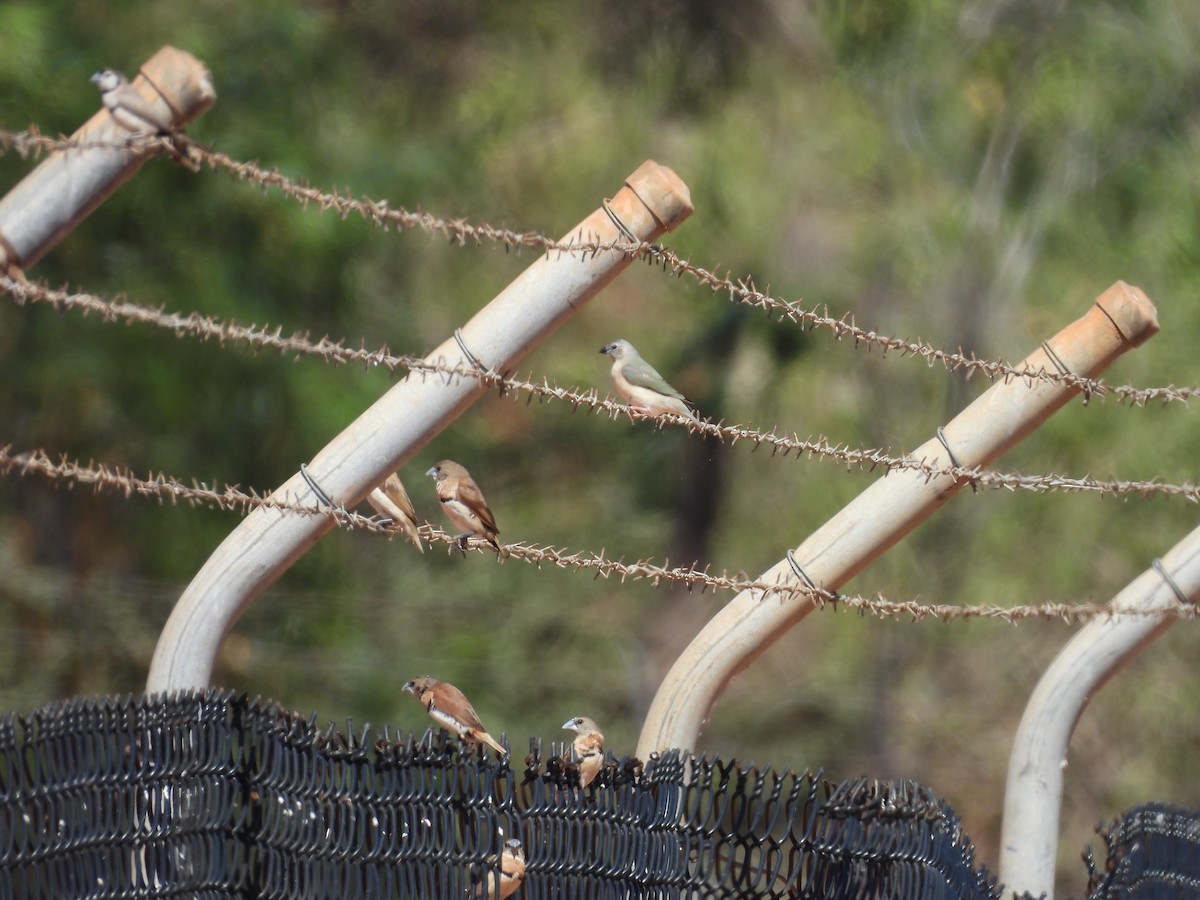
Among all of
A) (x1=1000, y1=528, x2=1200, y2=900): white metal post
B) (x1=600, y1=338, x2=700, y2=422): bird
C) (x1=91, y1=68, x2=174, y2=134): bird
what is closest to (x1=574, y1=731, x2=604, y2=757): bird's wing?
(x1=1000, y1=528, x2=1200, y2=900): white metal post

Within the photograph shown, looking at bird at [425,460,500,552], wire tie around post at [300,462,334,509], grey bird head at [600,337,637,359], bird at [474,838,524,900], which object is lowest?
bird at [474,838,524,900]

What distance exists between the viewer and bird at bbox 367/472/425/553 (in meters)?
3.78

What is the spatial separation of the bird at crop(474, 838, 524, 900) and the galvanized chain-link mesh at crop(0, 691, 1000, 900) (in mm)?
17

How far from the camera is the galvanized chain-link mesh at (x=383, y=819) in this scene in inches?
105

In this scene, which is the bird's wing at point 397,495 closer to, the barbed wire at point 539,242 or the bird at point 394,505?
the bird at point 394,505

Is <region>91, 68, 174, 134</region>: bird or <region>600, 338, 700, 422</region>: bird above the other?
<region>600, 338, 700, 422</region>: bird

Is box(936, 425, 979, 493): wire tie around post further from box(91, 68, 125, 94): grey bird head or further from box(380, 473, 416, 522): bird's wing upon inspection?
box(91, 68, 125, 94): grey bird head

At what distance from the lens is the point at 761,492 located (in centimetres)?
1658

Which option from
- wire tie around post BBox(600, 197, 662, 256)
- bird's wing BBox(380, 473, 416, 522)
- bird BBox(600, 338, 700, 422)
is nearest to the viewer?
wire tie around post BBox(600, 197, 662, 256)

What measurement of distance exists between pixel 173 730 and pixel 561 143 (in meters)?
14.6

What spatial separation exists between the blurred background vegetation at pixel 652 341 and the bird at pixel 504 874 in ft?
32.7

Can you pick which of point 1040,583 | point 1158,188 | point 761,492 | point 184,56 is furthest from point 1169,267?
point 184,56

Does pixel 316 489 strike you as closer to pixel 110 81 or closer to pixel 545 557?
pixel 545 557

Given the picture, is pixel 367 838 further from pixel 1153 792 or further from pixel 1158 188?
pixel 1158 188
